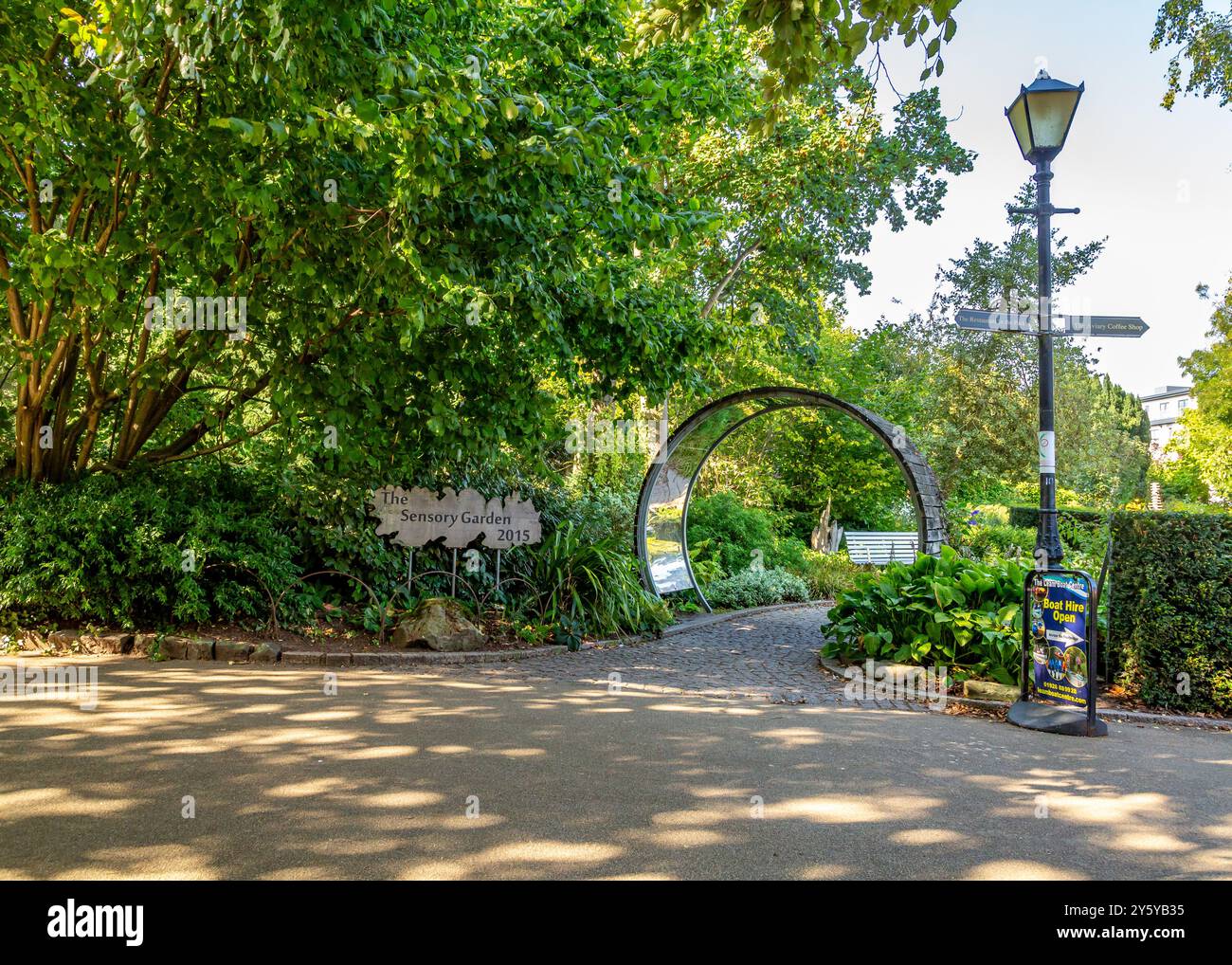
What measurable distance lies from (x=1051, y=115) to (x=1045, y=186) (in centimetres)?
56

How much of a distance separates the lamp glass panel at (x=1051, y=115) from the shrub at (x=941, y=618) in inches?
151

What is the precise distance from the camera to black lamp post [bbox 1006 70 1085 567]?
6.79 metres

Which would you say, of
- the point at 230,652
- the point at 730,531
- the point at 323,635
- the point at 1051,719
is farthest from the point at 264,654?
the point at 730,531

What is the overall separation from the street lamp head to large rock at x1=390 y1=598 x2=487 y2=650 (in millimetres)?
6862

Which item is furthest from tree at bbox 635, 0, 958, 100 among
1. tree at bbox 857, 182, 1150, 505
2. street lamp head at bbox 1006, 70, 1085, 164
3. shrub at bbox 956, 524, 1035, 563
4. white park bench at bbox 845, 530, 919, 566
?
tree at bbox 857, 182, 1150, 505

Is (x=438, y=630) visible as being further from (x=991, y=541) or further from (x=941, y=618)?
(x=991, y=541)

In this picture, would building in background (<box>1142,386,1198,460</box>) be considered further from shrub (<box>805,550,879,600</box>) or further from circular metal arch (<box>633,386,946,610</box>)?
circular metal arch (<box>633,386,946,610</box>)

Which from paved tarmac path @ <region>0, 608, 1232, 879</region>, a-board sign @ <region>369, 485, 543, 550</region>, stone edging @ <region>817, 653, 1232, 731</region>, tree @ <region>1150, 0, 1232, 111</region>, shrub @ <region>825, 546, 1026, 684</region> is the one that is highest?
tree @ <region>1150, 0, 1232, 111</region>

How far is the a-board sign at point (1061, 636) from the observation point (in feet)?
20.0

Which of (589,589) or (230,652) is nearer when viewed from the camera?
(230,652)

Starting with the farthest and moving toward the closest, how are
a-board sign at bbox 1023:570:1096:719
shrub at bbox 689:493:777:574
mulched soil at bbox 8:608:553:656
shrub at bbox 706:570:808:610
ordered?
shrub at bbox 689:493:777:574 < shrub at bbox 706:570:808:610 < mulched soil at bbox 8:608:553:656 < a-board sign at bbox 1023:570:1096:719

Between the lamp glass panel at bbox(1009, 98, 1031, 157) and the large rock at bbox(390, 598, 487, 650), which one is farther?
the large rock at bbox(390, 598, 487, 650)

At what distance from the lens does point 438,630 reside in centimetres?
852
